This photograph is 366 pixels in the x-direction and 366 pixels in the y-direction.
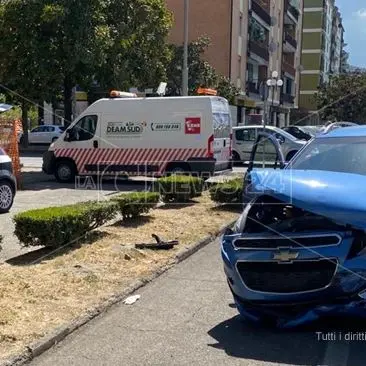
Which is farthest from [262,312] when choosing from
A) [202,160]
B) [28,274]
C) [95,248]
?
[202,160]

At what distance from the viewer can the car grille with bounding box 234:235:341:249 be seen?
14.8ft

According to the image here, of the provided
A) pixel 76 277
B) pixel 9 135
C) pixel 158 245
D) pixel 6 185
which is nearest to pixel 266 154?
pixel 158 245

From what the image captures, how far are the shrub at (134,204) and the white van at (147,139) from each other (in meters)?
5.67

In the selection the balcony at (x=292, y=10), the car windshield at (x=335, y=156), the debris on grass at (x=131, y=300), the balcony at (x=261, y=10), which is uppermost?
the balcony at (x=292, y=10)

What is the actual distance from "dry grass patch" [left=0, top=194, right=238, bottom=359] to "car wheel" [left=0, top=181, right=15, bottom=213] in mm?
3149

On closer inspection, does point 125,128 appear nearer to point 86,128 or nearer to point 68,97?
point 86,128

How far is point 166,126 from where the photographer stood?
609 inches

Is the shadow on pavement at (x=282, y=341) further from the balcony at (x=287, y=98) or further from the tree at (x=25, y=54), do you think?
the balcony at (x=287, y=98)

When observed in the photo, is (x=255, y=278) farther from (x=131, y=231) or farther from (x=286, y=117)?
(x=286, y=117)

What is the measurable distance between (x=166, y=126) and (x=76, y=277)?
9660 millimetres

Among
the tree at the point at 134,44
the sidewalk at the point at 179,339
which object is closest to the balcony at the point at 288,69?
the tree at the point at 134,44

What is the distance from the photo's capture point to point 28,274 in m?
6.20

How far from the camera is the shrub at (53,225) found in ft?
23.0

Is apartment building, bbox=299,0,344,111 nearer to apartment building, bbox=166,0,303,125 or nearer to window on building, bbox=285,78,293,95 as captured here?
window on building, bbox=285,78,293,95
